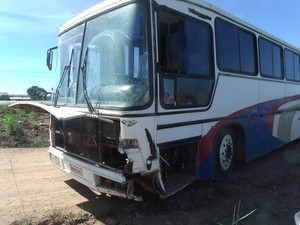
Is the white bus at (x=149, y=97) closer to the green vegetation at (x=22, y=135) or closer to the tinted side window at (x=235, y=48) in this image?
the tinted side window at (x=235, y=48)

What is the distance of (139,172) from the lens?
15.1 ft

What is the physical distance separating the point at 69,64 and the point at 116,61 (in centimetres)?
138

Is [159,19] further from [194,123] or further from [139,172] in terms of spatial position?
[139,172]

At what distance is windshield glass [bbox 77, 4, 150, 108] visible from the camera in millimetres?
4695

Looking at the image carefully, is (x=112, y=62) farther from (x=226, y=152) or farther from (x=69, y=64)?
(x=226, y=152)

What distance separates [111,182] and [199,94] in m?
2.02

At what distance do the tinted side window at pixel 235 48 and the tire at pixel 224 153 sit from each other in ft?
4.09

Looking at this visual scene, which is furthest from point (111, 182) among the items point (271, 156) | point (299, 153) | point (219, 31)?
point (299, 153)

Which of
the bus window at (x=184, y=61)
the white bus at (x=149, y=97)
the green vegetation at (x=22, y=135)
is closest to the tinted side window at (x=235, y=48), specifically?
the white bus at (x=149, y=97)

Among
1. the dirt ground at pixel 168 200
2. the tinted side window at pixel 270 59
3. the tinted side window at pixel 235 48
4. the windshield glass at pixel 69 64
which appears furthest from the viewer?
the tinted side window at pixel 270 59

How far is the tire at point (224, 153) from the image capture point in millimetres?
6469

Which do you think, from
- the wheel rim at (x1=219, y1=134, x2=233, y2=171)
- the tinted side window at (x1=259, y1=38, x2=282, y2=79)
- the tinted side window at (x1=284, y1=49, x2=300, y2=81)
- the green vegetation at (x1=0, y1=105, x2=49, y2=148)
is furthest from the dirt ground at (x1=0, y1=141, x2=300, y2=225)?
the tinted side window at (x1=284, y1=49, x2=300, y2=81)

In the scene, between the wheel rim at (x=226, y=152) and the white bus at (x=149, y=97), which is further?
the wheel rim at (x=226, y=152)

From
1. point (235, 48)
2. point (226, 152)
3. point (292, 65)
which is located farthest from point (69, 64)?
point (292, 65)
